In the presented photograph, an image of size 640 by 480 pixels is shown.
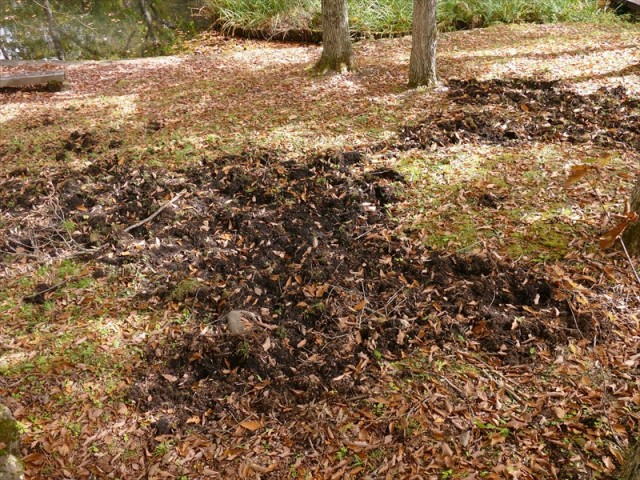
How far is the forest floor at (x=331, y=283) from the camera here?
2.62 m

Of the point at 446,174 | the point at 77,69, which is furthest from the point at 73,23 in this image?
the point at 446,174

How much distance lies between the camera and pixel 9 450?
7.79 ft

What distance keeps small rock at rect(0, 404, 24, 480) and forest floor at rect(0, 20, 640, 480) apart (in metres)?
0.21

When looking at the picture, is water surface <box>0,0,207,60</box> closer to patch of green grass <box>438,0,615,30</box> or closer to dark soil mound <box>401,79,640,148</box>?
patch of green grass <box>438,0,615,30</box>

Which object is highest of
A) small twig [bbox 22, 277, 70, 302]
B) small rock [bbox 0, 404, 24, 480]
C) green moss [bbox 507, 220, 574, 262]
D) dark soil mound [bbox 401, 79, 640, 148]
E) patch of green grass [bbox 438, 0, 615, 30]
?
patch of green grass [bbox 438, 0, 615, 30]

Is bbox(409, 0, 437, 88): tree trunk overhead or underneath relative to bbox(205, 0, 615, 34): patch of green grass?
underneath

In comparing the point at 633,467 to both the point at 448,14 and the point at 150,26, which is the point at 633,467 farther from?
the point at 150,26

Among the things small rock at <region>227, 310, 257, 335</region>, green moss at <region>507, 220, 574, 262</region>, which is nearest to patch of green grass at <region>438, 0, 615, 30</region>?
green moss at <region>507, 220, 574, 262</region>

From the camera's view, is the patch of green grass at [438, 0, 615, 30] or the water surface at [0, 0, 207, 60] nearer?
the patch of green grass at [438, 0, 615, 30]

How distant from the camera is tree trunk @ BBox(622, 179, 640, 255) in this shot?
10.8 ft

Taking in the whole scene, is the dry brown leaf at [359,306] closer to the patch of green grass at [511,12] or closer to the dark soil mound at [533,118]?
the dark soil mound at [533,118]

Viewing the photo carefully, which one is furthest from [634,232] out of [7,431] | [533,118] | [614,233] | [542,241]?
[7,431]

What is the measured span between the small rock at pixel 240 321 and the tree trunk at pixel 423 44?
4546 mm

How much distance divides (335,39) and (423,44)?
148 centimetres
